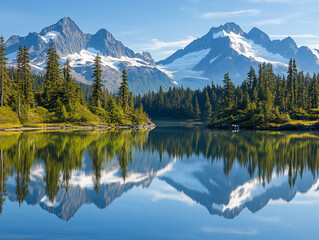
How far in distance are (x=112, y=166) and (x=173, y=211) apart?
14.3 meters

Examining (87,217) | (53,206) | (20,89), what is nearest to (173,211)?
(87,217)

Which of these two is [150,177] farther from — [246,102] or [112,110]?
[246,102]

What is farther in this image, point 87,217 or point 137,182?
point 137,182

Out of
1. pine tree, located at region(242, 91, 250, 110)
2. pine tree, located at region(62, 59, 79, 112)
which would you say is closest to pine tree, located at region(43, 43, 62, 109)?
pine tree, located at region(62, 59, 79, 112)

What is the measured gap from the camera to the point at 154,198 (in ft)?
70.0

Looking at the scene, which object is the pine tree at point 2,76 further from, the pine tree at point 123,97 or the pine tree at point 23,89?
the pine tree at point 123,97

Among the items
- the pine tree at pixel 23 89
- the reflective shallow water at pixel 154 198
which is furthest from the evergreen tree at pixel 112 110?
the reflective shallow water at pixel 154 198

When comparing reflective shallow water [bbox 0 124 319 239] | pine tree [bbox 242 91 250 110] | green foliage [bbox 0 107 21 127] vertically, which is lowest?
reflective shallow water [bbox 0 124 319 239]

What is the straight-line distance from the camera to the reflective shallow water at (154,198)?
49.6 feet

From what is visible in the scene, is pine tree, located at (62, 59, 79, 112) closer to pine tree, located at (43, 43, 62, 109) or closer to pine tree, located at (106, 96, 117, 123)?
pine tree, located at (43, 43, 62, 109)

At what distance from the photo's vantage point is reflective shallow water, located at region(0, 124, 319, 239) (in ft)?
49.6

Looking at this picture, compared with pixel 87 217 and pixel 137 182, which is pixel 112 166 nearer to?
pixel 137 182

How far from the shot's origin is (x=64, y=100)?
372 feet

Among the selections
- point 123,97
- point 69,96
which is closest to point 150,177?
point 69,96
